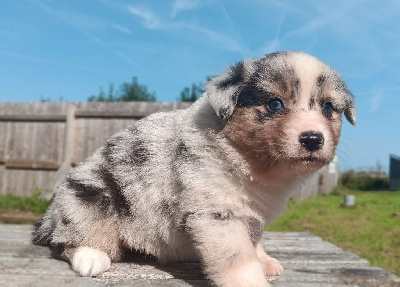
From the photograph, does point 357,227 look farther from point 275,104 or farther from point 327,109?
point 275,104

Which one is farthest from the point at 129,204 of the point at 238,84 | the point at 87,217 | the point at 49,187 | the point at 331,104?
the point at 49,187

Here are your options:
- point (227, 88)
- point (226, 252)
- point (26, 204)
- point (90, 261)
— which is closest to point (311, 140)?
point (227, 88)

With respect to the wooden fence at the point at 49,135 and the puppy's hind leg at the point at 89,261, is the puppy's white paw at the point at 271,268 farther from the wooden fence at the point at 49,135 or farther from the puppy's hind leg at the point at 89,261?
the wooden fence at the point at 49,135

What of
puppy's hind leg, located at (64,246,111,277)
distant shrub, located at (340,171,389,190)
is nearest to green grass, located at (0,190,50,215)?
puppy's hind leg, located at (64,246,111,277)

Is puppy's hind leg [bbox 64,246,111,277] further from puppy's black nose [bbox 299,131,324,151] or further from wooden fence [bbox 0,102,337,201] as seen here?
wooden fence [bbox 0,102,337,201]

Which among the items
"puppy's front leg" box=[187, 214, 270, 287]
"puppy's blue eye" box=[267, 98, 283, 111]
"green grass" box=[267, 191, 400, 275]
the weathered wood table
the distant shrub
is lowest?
"green grass" box=[267, 191, 400, 275]
